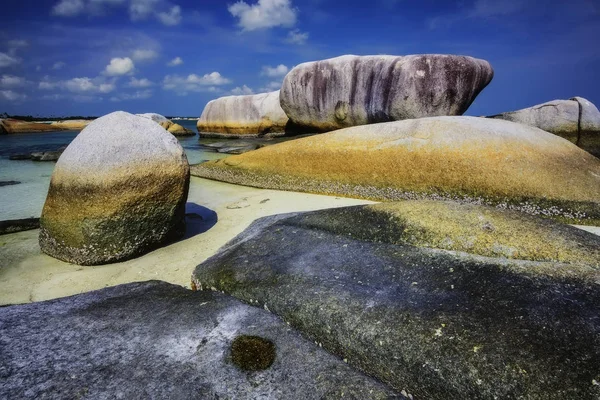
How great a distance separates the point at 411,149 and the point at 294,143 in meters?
1.75

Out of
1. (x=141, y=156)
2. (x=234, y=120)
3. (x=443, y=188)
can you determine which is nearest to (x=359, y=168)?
(x=443, y=188)

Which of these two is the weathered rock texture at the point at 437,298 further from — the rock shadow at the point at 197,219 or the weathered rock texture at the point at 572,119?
the weathered rock texture at the point at 572,119

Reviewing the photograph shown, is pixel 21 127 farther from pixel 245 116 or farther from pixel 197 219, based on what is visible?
pixel 197 219

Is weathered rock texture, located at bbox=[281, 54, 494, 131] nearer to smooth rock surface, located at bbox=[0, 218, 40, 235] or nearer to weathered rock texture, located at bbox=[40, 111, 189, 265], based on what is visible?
weathered rock texture, located at bbox=[40, 111, 189, 265]

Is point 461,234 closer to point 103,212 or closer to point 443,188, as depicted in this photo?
point 443,188

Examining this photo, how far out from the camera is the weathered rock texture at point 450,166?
3455 millimetres

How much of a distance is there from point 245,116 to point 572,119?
13.3m

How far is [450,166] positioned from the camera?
12.9ft

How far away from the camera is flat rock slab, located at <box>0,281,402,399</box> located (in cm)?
105

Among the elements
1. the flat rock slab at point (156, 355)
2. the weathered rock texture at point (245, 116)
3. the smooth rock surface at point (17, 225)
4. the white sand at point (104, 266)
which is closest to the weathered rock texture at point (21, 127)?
the weathered rock texture at point (245, 116)

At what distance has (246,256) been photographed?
77.7 inches

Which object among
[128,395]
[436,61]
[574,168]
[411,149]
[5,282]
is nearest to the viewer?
[128,395]

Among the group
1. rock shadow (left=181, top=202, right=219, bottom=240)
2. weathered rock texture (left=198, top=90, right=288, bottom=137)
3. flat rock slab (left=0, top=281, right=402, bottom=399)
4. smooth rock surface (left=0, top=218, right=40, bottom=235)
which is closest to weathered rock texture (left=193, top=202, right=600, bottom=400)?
flat rock slab (left=0, top=281, right=402, bottom=399)

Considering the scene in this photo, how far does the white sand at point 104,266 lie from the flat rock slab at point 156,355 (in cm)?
95
